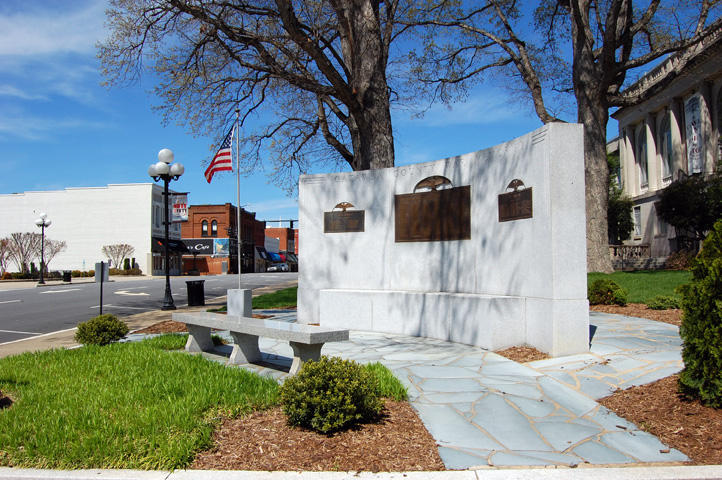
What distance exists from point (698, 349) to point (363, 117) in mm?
10770

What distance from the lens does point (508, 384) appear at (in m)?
6.02

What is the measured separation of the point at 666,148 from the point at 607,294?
108ft

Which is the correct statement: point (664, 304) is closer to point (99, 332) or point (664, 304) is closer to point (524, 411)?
point (524, 411)

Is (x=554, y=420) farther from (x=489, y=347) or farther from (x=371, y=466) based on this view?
(x=489, y=347)

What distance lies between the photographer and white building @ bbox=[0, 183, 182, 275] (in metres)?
60.1

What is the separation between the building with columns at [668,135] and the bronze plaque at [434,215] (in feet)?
71.1

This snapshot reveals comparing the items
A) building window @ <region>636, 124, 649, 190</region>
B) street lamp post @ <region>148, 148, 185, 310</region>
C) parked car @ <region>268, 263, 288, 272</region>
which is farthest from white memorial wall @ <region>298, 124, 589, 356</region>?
parked car @ <region>268, 263, 288, 272</region>

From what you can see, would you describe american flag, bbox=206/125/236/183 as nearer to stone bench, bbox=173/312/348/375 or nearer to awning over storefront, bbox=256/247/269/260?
stone bench, bbox=173/312/348/375

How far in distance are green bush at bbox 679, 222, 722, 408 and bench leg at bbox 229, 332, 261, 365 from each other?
5.30 meters

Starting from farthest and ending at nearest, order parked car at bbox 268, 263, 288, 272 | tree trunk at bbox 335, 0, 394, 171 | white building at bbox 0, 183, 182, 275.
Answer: parked car at bbox 268, 263, 288, 272, white building at bbox 0, 183, 182, 275, tree trunk at bbox 335, 0, 394, 171

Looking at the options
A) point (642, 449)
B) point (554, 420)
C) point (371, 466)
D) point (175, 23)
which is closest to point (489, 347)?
point (554, 420)

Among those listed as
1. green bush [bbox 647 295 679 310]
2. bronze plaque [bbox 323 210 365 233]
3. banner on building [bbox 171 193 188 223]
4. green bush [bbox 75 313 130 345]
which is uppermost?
banner on building [bbox 171 193 188 223]

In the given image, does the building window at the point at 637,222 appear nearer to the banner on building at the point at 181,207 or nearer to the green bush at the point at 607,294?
the green bush at the point at 607,294

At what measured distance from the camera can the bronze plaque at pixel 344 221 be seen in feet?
35.8
